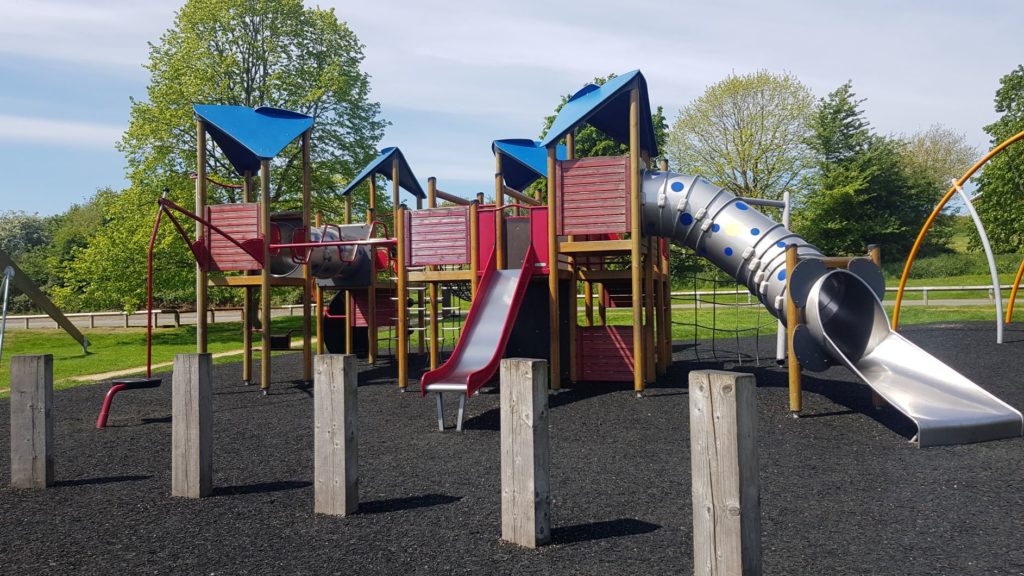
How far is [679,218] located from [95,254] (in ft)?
65.6

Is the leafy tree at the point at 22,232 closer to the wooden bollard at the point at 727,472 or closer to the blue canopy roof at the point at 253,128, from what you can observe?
the blue canopy roof at the point at 253,128

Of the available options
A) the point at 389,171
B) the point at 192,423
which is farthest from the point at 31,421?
the point at 389,171

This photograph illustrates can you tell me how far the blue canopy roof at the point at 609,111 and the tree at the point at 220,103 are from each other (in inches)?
541

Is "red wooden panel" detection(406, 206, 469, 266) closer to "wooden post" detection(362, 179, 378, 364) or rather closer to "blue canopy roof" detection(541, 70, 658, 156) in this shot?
"blue canopy roof" detection(541, 70, 658, 156)

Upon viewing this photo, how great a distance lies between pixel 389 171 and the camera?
16.5 metres

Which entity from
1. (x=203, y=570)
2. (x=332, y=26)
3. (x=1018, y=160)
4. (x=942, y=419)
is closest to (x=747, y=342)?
(x=942, y=419)


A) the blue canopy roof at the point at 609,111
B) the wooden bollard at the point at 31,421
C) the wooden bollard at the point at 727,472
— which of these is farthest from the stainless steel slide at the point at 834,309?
the wooden bollard at the point at 31,421

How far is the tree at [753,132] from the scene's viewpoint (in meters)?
37.3

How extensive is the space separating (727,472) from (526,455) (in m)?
1.34

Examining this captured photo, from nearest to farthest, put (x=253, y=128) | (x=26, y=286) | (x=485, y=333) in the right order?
1. (x=485, y=333)
2. (x=253, y=128)
3. (x=26, y=286)

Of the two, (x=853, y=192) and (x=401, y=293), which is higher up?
(x=853, y=192)

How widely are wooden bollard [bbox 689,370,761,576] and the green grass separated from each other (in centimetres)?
1339

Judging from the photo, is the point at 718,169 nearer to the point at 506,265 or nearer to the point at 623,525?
the point at 506,265

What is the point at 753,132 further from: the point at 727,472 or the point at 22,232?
the point at 22,232
